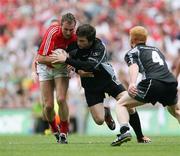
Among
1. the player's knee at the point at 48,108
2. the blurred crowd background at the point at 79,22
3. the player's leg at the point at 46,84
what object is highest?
the blurred crowd background at the point at 79,22

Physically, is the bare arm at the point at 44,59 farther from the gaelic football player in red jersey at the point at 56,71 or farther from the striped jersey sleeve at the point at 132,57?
the striped jersey sleeve at the point at 132,57

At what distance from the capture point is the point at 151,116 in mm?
21062

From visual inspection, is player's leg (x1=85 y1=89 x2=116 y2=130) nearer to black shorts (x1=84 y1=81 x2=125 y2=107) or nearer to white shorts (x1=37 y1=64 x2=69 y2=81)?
black shorts (x1=84 y1=81 x2=125 y2=107)

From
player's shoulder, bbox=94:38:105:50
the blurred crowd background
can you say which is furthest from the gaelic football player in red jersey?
the blurred crowd background

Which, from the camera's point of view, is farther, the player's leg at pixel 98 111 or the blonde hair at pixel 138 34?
the player's leg at pixel 98 111

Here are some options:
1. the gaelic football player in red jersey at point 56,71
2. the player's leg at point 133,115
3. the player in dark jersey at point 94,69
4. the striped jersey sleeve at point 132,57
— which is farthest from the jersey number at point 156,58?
the gaelic football player in red jersey at point 56,71

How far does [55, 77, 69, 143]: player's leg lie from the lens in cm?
1251

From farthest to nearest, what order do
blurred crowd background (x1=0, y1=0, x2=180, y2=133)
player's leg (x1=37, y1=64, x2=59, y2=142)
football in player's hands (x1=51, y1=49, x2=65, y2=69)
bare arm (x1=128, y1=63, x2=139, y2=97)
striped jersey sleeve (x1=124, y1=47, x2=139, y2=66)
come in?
blurred crowd background (x1=0, y1=0, x2=180, y2=133), player's leg (x1=37, y1=64, x2=59, y2=142), football in player's hands (x1=51, y1=49, x2=65, y2=69), striped jersey sleeve (x1=124, y1=47, x2=139, y2=66), bare arm (x1=128, y1=63, x2=139, y2=97)

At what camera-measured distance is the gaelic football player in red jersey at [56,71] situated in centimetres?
1201

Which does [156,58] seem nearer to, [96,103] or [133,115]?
[133,115]

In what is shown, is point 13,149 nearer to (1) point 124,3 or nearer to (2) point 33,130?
(2) point 33,130

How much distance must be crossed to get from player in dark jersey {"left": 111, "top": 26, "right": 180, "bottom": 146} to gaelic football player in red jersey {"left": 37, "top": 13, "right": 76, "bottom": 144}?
54.3 inches

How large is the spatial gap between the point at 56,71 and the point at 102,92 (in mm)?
913

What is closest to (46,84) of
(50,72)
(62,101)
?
(50,72)
